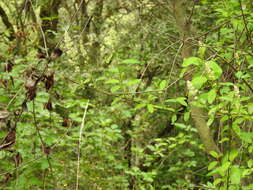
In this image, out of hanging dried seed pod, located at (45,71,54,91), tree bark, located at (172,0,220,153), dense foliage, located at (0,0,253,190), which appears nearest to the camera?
hanging dried seed pod, located at (45,71,54,91)

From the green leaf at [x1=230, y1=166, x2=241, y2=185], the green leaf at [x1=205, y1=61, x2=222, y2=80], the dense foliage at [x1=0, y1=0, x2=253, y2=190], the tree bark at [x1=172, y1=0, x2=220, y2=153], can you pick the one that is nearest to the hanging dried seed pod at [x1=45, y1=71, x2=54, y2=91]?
the dense foliage at [x1=0, y1=0, x2=253, y2=190]

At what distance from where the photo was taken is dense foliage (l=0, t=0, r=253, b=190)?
6.84 feet

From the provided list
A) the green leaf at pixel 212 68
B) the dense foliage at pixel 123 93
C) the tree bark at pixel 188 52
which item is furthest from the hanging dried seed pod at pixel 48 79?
the tree bark at pixel 188 52

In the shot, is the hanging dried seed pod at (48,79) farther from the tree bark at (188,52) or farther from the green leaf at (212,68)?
the tree bark at (188,52)

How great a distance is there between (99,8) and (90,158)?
3276 millimetres

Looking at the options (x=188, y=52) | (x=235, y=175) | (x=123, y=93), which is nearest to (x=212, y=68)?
(x=123, y=93)

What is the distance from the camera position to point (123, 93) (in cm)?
174

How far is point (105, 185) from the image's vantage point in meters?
4.69

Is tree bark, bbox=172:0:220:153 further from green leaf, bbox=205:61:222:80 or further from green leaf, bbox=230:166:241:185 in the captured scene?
green leaf, bbox=205:61:222:80

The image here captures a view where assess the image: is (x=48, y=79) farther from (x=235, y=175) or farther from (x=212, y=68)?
(x=235, y=175)

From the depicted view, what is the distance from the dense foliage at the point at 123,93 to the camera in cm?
209

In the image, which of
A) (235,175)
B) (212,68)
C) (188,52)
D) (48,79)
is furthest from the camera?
(188,52)

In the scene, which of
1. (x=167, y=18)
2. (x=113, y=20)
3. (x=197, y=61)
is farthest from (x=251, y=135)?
(x=113, y=20)

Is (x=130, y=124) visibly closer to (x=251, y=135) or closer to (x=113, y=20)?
(x=113, y=20)
